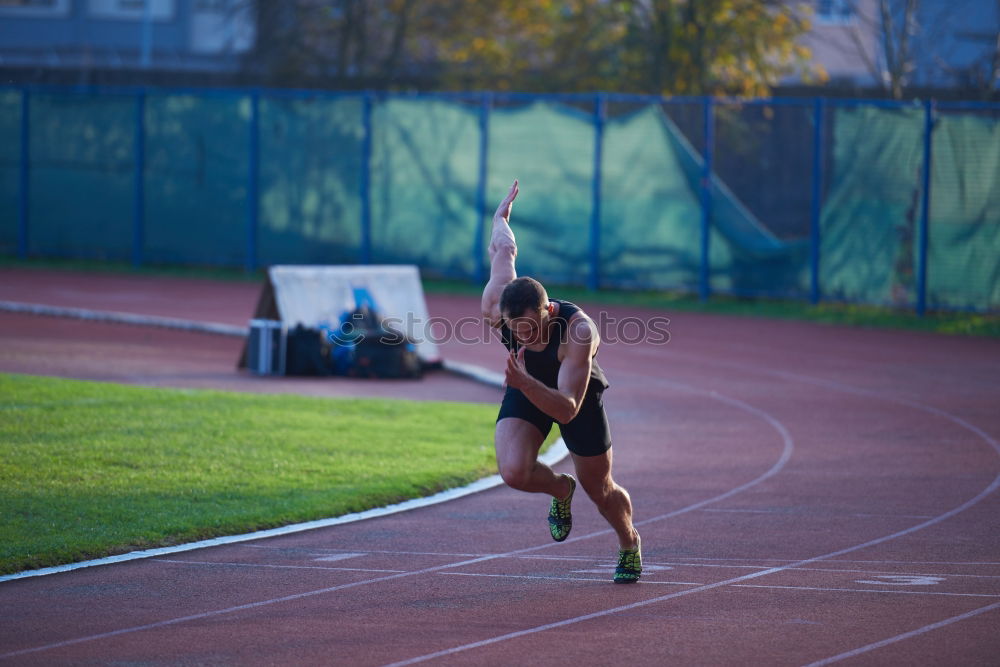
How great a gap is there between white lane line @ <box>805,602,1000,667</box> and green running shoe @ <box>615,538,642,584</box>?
152 cm

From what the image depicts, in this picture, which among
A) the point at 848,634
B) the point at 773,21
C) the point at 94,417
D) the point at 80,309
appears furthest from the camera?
the point at 773,21

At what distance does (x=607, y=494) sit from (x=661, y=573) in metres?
0.67

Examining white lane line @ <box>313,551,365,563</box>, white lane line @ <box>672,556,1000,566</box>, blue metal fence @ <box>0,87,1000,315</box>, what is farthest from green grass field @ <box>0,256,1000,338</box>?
white lane line @ <box>313,551,365,563</box>

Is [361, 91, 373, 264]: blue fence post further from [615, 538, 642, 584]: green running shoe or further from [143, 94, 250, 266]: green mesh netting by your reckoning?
[615, 538, 642, 584]: green running shoe

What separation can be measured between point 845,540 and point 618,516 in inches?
78.5

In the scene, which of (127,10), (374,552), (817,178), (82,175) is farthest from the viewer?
(127,10)

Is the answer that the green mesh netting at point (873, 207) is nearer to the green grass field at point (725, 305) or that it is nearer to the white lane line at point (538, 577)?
the green grass field at point (725, 305)

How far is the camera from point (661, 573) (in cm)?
789

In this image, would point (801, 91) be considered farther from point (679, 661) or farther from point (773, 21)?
point (679, 661)

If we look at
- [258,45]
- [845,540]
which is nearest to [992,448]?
[845,540]

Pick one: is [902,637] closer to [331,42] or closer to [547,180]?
[547,180]

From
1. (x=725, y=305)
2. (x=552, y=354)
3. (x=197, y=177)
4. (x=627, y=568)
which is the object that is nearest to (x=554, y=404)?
(x=552, y=354)

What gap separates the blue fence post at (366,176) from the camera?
25.7 m

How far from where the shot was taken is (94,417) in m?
11.8
